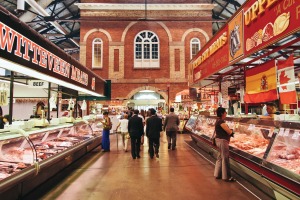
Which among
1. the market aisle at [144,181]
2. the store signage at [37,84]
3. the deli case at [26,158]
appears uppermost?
the store signage at [37,84]

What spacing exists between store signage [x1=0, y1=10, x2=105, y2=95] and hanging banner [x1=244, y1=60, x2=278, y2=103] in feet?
15.2

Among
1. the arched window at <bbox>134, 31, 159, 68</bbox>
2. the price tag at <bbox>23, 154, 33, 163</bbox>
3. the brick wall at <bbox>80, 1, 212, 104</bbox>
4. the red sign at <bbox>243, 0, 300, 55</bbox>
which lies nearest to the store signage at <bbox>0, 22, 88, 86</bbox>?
the price tag at <bbox>23, 154, 33, 163</bbox>

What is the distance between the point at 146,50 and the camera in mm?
20625

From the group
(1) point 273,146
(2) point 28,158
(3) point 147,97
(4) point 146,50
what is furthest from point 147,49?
(1) point 273,146

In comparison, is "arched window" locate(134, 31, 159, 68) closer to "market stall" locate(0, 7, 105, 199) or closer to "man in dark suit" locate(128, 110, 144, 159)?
"man in dark suit" locate(128, 110, 144, 159)

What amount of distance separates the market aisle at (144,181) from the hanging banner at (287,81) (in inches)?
72.3

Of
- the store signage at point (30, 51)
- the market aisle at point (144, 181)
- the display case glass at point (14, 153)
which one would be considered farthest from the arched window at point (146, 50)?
the display case glass at point (14, 153)

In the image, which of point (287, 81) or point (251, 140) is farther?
point (251, 140)

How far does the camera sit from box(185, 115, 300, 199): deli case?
331cm

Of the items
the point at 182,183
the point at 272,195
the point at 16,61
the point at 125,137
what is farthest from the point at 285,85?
the point at 125,137

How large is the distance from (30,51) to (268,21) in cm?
434

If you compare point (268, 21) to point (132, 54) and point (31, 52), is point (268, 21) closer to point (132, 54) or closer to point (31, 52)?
point (31, 52)

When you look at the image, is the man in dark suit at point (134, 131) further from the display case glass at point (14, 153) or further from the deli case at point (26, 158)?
the display case glass at point (14, 153)

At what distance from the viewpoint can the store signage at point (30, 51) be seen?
367 centimetres
